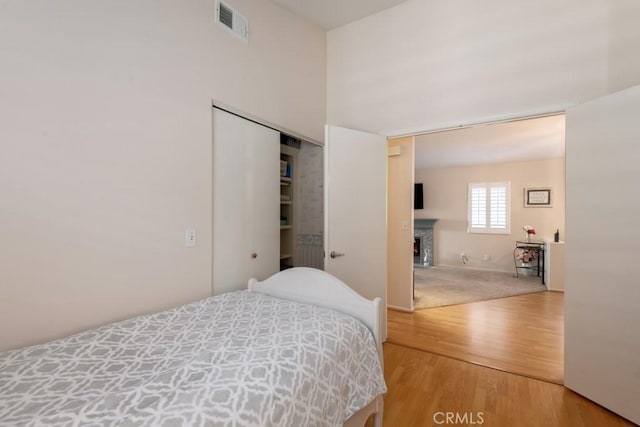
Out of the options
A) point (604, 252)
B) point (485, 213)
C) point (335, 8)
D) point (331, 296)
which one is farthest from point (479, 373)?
point (485, 213)

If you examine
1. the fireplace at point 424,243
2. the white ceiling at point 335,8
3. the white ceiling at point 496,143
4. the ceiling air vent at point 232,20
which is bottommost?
the fireplace at point 424,243

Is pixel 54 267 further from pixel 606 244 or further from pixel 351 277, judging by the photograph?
pixel 606 244

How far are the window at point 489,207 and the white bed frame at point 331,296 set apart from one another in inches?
236

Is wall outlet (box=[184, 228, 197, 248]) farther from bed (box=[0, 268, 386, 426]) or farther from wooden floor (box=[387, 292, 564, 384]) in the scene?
wooden floor (box=[387, 292, 564, 384])

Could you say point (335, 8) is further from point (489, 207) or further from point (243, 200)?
point (489, 207)

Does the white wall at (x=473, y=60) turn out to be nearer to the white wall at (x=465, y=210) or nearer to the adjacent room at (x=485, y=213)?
the adjacent room at (x=485, y=213)

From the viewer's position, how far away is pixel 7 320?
120 cm

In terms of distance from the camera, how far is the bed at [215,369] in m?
0.83

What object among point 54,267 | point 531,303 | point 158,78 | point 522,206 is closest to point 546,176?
point 522,206

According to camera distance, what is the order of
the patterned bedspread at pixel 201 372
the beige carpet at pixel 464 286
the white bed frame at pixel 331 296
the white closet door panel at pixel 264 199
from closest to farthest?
the patterned bedspread at pixel 201 372
the white bed frame at pixel 331 296
the white closet door panel at pixel 264 199
the beige carpet at pixel 464 286

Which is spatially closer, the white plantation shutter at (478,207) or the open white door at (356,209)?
the open white door at (356,209)

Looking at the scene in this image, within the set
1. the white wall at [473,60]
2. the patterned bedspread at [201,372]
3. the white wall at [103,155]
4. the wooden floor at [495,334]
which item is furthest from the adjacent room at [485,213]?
the white wall at [103,155]

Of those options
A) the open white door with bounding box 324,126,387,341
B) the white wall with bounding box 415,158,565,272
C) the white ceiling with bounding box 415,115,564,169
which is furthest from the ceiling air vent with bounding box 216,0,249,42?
the white wall with bounding box 415,158,565,272

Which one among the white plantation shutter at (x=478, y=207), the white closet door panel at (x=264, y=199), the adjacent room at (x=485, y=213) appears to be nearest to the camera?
the white closet door panel at (x=264, y=199)
